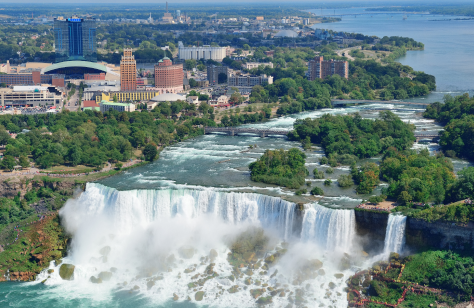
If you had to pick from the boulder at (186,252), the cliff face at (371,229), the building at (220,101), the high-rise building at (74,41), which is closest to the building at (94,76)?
the high-rise building at (74,41)

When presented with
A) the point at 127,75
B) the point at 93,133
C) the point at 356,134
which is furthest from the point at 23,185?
the point at 127,75

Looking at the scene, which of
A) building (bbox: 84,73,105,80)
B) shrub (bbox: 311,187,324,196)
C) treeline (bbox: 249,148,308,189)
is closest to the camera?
shrub (bbox: 311,187,324,196)

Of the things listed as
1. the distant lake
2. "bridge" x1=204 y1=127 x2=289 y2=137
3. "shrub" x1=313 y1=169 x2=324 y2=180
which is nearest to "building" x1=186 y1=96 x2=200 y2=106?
"bridge" x1=204 y1=127 x2=289 y2=137

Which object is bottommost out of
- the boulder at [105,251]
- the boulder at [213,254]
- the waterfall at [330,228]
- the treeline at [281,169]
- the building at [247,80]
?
the boulder at [105,251]

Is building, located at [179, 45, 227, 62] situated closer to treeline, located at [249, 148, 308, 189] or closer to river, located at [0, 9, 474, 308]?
river, located at [0, 9, 474, 308]

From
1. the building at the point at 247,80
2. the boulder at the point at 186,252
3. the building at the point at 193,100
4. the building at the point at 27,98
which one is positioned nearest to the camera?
the boulder at the point at 186,252

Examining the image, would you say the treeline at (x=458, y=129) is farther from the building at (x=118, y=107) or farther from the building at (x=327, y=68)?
the building at (x=118, y=107)

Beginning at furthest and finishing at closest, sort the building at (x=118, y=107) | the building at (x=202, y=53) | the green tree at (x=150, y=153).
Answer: the building at (x=202, y=53) < the building at (x=118, y=107) < the green tree at (x=150, y=153)

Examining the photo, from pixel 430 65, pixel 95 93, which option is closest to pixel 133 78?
pixel 95 93

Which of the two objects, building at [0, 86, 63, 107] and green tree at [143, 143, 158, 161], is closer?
green tree at [143, 143, 158, 161]
